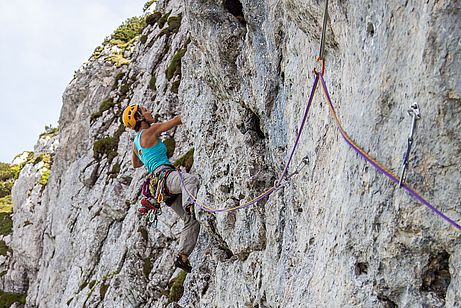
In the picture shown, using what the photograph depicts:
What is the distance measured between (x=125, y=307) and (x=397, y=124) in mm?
13753

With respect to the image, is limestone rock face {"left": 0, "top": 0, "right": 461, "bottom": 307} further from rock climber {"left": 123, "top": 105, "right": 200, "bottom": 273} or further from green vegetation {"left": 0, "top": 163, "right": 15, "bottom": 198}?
green vegetation {"left": 0, "top": 163, "right": 15, "bottom": 198}

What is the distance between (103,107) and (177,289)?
18.2 meters

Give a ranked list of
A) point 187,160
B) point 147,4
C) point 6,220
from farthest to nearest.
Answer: point 6,220
point 147,4
point 187,160

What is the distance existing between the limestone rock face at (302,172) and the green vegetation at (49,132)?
28.5 metres

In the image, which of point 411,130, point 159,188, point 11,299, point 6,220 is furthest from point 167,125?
point 6,220

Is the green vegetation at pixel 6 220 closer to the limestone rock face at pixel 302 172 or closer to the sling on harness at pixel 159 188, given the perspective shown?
the limestone rock face at pixel 302 172

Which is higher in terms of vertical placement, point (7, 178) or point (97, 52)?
point (7, 178)

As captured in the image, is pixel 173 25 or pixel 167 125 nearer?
pixel 167 125

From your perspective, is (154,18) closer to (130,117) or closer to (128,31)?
(128,31)

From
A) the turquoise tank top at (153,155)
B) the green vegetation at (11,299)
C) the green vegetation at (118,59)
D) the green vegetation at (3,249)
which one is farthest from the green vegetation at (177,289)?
the green vegetation at (3,249)

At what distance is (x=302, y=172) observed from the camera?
822cm

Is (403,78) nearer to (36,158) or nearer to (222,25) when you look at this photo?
(222,25)

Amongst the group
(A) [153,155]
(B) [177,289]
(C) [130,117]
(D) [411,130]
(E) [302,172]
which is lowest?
(D) [411,130]

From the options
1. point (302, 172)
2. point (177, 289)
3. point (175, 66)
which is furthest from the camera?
point (175, 66)
